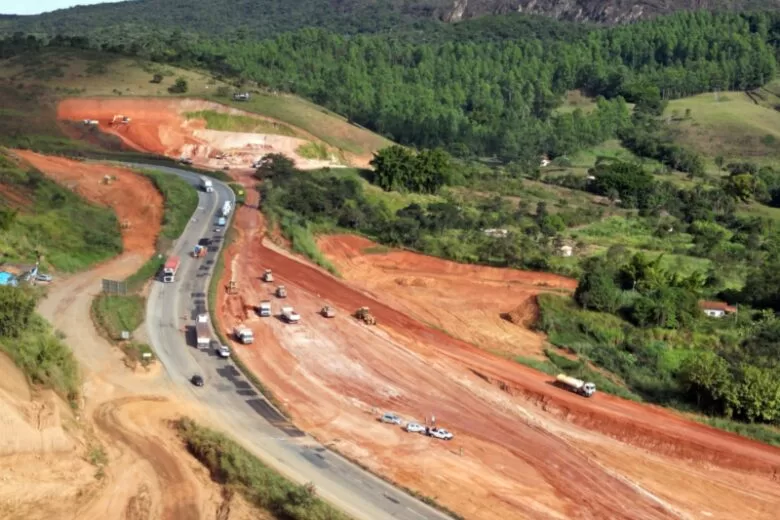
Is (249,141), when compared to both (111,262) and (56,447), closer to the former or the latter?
(111,262)

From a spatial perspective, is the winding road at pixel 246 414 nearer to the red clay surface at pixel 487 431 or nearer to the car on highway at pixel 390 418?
the red clay surface at pixel 487 431

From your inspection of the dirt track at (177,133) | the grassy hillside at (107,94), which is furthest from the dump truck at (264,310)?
the grassy hillside at (107,94)

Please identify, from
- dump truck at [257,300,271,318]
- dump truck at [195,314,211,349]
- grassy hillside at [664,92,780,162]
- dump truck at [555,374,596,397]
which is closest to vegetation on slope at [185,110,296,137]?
dump truck at [257,300,271,318]

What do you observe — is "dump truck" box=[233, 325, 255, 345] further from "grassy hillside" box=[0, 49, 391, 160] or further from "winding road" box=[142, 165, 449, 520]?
"grassy hillside" box=[0, 49, 391, 160]

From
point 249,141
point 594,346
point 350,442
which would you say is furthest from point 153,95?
point 350,442

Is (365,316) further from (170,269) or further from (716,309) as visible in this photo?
(716,309)
